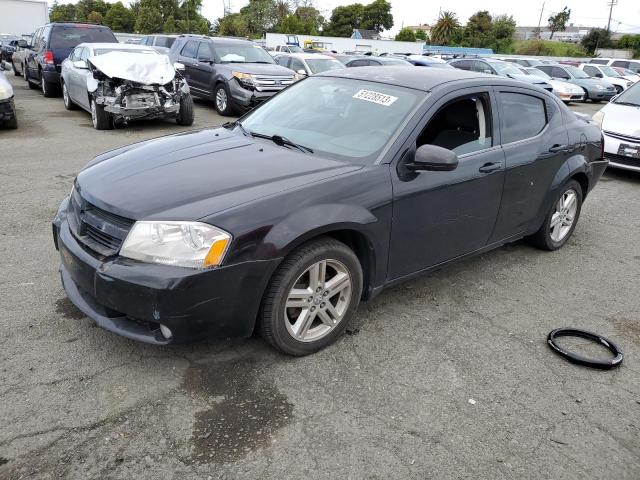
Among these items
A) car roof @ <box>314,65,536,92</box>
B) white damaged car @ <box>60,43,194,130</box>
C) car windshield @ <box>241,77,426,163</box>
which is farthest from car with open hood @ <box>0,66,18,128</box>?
car roof @ <box>314,65,536,92</box>

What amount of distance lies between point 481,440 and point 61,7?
109 metres

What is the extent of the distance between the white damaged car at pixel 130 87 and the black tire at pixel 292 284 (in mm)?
7895

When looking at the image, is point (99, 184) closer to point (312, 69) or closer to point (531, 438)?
point (531, 438)

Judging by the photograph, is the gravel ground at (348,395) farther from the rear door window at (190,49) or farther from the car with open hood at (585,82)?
the car with open hood at (585,82)

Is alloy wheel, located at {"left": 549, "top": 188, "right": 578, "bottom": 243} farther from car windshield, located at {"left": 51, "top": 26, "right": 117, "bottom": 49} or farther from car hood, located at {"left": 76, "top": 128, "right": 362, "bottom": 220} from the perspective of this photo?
car windshield, located at {"left": 51, "top": 26, "right": 117, "bottom": 49}

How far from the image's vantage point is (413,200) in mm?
Result: 3477

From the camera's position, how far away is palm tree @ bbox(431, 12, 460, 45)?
271ft

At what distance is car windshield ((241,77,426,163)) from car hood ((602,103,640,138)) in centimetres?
594

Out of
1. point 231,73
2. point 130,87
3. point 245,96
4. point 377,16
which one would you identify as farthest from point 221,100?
point 377,16

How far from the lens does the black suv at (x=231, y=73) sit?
39.6 feet

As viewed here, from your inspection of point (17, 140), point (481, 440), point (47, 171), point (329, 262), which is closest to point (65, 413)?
point (329, 262)

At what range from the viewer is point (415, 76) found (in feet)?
13.1

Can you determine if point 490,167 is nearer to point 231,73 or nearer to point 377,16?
point 231,73

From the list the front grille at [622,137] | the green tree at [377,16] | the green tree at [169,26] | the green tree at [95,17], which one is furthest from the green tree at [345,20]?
the front grille at [622,137]
